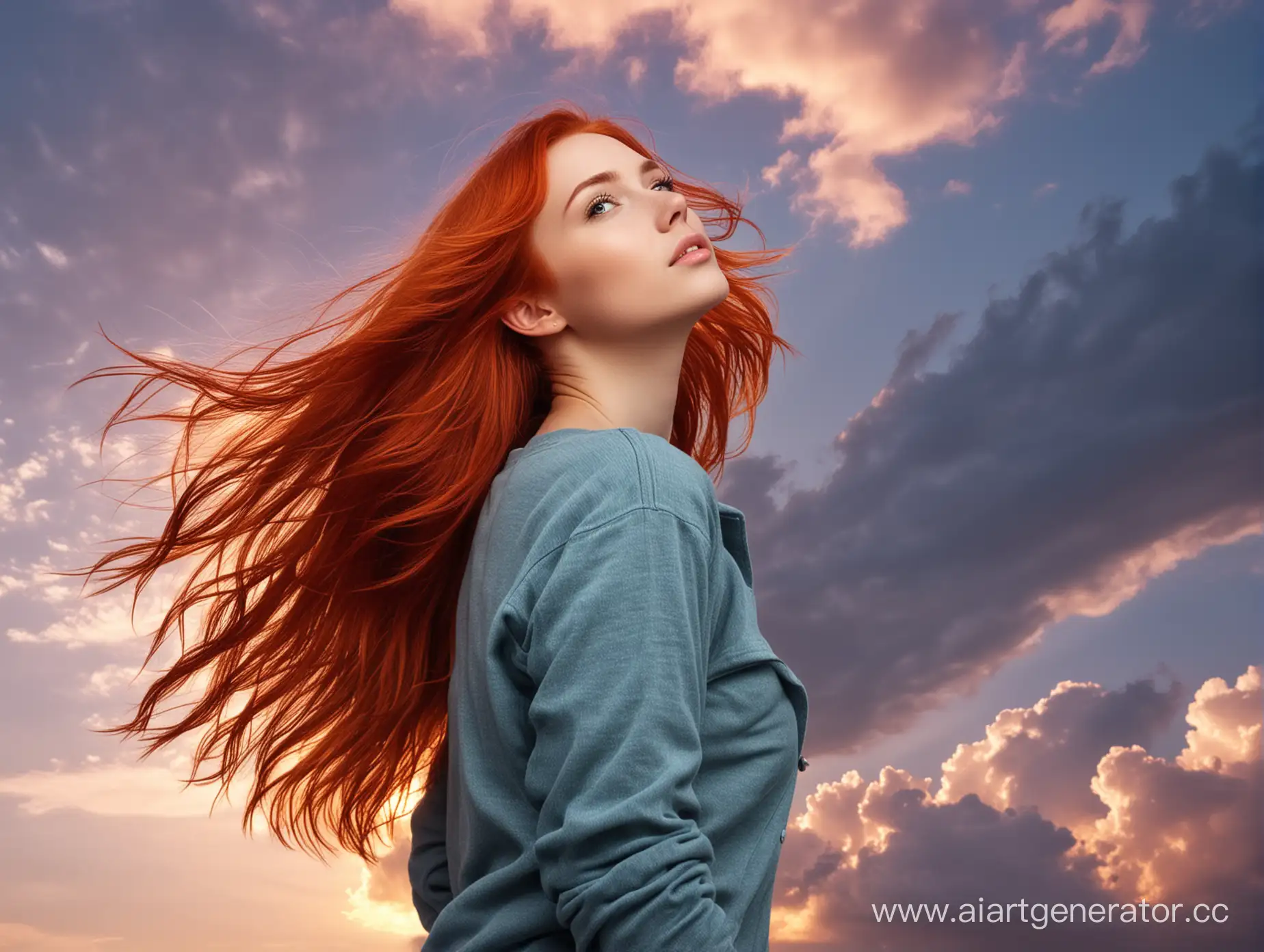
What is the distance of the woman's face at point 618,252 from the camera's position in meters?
2.48

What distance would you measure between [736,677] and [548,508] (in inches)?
17.7

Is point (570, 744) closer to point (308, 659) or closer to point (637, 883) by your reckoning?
point (637, 883)

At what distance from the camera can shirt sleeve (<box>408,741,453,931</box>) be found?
2740 mm

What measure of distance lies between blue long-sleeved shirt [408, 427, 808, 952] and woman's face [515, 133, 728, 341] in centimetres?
38

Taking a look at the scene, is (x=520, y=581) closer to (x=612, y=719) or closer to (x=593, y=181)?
(x=612, y=719)

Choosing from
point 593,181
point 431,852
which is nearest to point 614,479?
point 593,181

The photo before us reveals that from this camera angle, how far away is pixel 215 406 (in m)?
2.74

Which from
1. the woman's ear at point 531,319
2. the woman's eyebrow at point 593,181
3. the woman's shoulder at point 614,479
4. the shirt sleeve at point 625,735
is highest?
the woman's eyebrow at point 593,181

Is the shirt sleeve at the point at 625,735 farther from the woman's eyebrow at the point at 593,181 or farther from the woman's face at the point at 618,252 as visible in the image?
the woman's eyebrow at the point at 593,181

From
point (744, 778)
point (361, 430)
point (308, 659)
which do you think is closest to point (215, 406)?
point (361, 430)

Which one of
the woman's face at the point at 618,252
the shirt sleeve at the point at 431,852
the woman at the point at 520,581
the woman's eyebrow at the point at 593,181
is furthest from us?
the shirt sleeve at the point at 431,852

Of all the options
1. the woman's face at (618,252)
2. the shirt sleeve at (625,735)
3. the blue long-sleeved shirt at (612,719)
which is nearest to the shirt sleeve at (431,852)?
the blue long-sleeved shirt at (612,719)

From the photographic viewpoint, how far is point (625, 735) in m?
1.72

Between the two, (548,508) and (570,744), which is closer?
(570,744)
